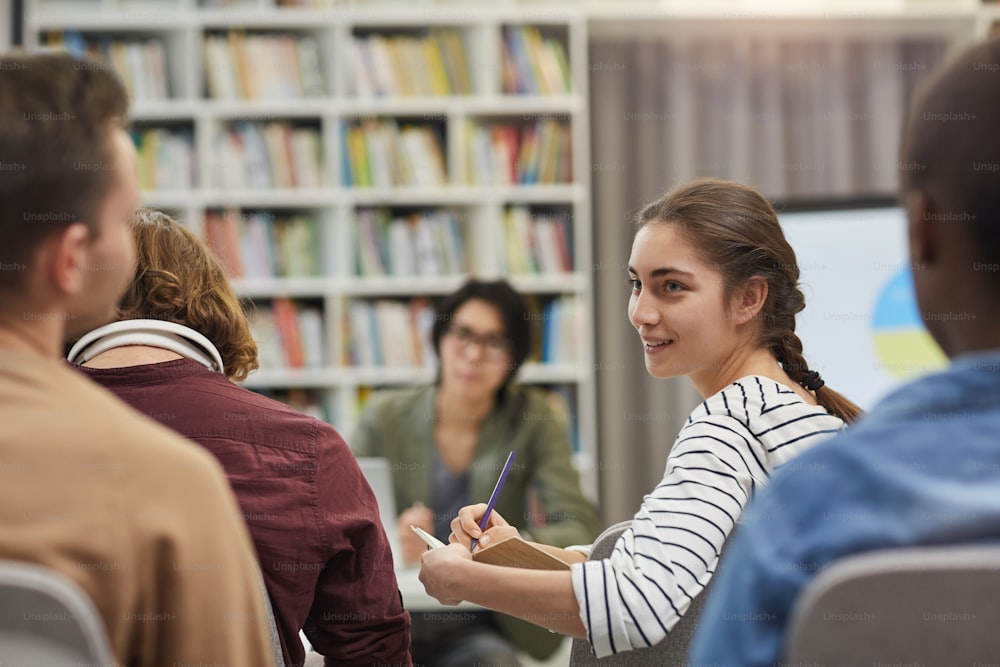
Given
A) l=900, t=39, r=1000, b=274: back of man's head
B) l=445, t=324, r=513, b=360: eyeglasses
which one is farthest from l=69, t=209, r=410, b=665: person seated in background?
l=445, t=324, r=513, b=360: eyeglasses

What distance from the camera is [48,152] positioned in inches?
32.2

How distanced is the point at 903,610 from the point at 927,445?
12cm

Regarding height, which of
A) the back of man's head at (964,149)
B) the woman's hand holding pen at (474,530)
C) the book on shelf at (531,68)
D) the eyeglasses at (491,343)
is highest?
the book on shelf at (531,68)

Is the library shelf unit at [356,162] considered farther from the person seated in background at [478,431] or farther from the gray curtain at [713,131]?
the person seated in background at [478,431]

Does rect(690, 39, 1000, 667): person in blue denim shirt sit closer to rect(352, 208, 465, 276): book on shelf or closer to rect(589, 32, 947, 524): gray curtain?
rect(352, 208, 465, 276): book on shelf

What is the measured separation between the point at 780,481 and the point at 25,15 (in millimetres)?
4081

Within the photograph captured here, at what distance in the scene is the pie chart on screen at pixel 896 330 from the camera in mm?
3787

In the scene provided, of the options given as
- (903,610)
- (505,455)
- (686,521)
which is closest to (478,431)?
(505,455)

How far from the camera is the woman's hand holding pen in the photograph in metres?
1.41

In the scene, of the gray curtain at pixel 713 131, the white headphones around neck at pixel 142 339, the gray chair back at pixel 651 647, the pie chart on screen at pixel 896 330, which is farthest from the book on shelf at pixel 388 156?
the gray chair back at pixel 651 647

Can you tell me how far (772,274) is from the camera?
149 cm

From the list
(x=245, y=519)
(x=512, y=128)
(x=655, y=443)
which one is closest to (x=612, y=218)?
(x=512, y=128)

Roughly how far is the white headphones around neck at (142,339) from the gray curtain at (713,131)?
10.5ft

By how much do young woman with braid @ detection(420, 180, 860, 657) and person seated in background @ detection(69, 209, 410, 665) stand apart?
0.47 ft
